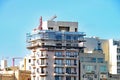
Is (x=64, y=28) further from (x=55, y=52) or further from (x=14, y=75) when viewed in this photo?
(x=14, y=75)

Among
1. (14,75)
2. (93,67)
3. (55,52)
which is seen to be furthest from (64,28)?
(14,75)

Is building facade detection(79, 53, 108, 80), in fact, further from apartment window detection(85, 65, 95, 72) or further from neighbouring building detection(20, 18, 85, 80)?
neighbouring building detection(20, 18, 85, 80)

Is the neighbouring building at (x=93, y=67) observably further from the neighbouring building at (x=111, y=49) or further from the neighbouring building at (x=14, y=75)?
the neighbouring building at (x=14, y=75)

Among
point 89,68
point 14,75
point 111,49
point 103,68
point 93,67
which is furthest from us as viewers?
point 111,49

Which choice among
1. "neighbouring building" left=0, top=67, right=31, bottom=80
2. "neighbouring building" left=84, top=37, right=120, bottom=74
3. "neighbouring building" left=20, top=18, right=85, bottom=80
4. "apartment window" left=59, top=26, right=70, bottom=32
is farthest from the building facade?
"neighbouring building" left=0, top=67, right=31, bottom=80

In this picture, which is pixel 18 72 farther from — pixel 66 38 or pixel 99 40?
pixel 99 40

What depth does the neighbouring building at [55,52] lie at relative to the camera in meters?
38.5

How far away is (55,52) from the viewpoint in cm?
3881

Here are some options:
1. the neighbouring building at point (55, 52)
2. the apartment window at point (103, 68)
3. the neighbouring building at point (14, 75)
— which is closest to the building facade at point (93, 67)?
the apartment window at point (103, 68)

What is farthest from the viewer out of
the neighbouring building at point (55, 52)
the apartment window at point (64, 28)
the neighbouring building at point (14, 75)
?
the apartment window at point (64, 28)

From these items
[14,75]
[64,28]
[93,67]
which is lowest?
[14,75]

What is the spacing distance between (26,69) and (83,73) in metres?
7.68

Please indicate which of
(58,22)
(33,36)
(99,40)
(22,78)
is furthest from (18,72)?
(99,40)

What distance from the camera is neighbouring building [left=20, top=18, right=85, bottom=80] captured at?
3847 cm
